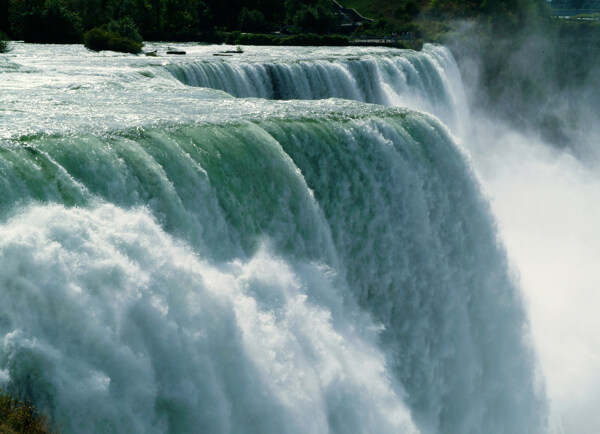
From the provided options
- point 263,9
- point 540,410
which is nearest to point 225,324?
point 540,410

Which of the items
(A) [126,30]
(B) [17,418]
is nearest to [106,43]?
(A) [126,30]

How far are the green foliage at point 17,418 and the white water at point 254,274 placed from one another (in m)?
0.24

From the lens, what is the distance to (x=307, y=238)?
9.42 metres

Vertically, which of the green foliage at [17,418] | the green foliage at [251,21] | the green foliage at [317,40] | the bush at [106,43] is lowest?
the green foliage at [251,21]

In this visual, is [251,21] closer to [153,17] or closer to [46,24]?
[153,17]

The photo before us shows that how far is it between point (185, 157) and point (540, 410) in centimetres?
762

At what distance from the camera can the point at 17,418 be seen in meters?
5.26

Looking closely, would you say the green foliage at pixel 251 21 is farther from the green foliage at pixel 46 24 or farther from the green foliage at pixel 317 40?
the green foliage at pixel 46 24

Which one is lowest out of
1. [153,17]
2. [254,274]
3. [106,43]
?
[153,17]

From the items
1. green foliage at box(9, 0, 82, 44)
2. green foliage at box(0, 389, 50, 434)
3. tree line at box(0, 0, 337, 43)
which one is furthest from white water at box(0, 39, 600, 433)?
tree line at box(0, 0, 337, 43)

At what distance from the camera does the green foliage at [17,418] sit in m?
5.21

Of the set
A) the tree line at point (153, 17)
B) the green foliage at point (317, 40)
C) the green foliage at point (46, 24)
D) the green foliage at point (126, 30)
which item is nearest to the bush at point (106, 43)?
the green foliage at point (126, 30)

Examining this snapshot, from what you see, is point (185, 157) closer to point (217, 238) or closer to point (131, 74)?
point (217, 238)

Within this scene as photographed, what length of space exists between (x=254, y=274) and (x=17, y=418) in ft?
11.4
